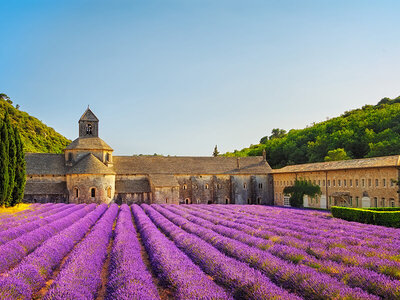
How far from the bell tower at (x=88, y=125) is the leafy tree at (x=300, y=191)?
25836 mm

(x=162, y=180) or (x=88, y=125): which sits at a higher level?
(x=88, y=125)

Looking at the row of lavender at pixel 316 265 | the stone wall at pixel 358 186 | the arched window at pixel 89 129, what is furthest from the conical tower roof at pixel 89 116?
the row of lavender at pixel 316 265

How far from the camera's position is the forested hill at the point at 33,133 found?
2839 inches

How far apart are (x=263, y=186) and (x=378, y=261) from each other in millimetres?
38336

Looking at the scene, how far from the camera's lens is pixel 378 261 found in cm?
831

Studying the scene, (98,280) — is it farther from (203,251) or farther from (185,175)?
(185,175)

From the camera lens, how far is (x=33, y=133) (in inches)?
2995

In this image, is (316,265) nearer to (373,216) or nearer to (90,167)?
(373,216)

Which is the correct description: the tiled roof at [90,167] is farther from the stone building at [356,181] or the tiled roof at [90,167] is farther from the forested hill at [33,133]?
the forested hill at [33,133]

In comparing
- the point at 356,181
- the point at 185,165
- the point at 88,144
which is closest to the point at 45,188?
the point at 88,144

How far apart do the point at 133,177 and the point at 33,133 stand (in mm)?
47051

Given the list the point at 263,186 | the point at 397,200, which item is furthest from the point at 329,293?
the point at 263,186

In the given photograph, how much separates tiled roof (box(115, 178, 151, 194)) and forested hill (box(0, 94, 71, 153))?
36.8 meters

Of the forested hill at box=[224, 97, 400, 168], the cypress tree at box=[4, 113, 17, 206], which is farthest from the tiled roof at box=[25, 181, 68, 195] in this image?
the forested hill at box=[224, 97, 400, 168]
